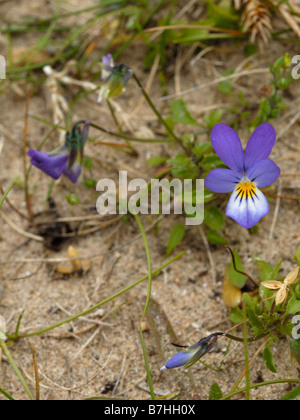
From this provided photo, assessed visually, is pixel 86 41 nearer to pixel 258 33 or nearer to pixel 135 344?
pixel 258 33

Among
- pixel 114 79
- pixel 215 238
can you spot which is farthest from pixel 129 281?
pixel 114 79

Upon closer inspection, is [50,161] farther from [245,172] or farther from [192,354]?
[192,354]

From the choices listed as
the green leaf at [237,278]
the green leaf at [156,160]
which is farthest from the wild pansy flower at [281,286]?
the green leaf at [156,160]

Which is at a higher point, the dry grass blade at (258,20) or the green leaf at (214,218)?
the dry grass blade at (258,20)

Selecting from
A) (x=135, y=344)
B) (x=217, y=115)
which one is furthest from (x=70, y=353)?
(x=217, y=115)

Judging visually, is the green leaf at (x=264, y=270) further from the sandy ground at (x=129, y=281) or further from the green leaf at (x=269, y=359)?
the green leaf at (x=269, y=359)

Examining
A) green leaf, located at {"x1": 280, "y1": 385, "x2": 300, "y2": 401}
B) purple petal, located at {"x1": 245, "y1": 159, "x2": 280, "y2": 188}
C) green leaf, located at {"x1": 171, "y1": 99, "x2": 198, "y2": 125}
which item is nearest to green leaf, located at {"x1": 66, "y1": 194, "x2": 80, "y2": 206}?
green leaf, located at {"x1": 171, "y1": 99, "x2": 198, "y2": 125}

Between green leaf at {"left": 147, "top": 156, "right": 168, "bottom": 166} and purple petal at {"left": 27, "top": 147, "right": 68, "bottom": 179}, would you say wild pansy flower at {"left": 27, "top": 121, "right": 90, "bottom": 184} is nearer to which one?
purple petal at {"left": 27, "top": 147, "right": 68, "bottom": 179}
